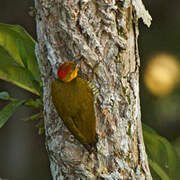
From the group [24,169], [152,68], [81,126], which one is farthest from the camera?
[24,169]

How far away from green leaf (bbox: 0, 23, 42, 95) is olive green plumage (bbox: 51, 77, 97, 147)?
0.28 m

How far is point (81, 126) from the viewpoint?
805 mm

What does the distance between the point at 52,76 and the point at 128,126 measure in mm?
197

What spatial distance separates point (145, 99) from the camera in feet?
6.89

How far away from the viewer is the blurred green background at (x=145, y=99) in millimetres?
2082

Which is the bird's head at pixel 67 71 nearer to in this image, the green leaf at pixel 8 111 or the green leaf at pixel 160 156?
the green leaf at pixel 8 111

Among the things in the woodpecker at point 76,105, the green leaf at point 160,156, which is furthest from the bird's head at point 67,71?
the green leaf at point 160,156

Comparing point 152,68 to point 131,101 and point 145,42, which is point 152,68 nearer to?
point 145,42

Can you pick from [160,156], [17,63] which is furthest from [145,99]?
[17,63]

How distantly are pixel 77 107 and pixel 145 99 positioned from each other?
4.38 feet

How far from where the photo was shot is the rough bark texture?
31.7 inches

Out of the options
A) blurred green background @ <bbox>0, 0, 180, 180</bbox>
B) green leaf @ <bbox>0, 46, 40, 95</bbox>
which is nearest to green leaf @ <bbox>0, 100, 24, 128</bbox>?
green leaf @ <bbox>0, 46, 40, 95</bbox>

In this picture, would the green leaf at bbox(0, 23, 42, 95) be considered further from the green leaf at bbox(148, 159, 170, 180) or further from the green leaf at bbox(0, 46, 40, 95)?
the green leaf at bbox(148, 159, 170, 180)

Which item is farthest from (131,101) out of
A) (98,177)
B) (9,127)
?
Result: (9,127)
